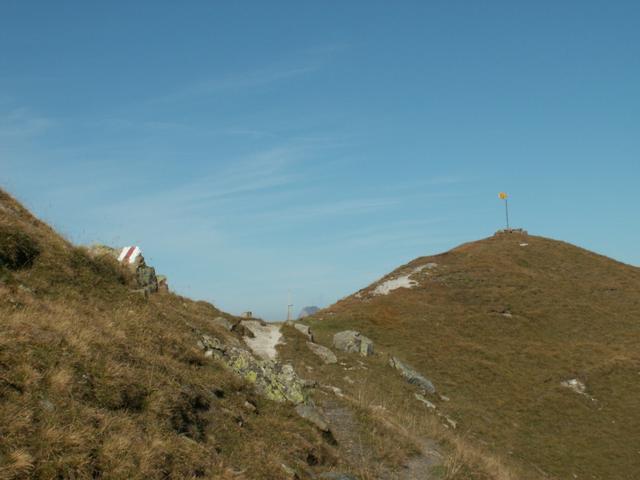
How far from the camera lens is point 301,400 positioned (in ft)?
58.3

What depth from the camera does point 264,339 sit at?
38.2 m

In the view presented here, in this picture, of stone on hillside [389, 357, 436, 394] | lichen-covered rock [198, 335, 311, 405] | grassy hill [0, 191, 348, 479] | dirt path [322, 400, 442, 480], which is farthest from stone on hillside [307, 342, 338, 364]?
grassy hill [0, 191, 348, 479]

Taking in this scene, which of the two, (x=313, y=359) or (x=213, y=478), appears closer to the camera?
(x=213, y=478)

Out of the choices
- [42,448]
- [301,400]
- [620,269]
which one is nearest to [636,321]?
[620,269]

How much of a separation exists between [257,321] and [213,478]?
33725mm

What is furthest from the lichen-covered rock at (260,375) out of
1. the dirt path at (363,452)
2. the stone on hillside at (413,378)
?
the stone on hillside at (413,378)

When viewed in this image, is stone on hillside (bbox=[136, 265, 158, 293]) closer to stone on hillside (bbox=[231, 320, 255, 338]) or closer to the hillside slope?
stone on hillside (bbox=[231, 320, 255, 338])

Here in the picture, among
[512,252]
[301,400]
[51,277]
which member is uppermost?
[512,252]

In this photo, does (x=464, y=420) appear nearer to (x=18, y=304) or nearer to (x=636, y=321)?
(x=18, y=304)

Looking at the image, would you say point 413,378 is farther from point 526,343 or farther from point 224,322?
point 526,343

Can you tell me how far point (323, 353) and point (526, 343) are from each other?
92.5ft

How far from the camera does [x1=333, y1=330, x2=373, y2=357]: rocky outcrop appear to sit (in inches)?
1657

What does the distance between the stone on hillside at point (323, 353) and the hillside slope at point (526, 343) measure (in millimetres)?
8680

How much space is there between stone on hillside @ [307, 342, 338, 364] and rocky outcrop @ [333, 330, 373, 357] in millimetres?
3122
